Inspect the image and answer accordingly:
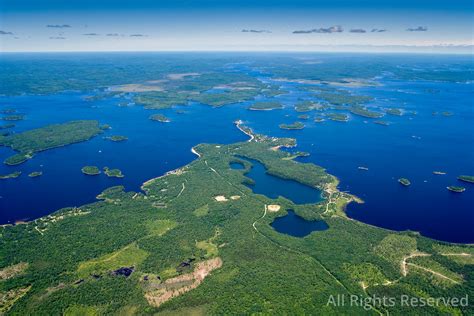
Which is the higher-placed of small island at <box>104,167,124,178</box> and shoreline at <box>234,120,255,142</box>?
shoreline at <box>234,120,255,142</box>

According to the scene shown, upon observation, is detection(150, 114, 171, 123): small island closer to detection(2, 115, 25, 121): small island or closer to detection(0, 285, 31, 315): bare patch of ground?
detection(2, 115, 25, 121): small island

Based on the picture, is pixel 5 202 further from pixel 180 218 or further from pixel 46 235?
pixel 180 218

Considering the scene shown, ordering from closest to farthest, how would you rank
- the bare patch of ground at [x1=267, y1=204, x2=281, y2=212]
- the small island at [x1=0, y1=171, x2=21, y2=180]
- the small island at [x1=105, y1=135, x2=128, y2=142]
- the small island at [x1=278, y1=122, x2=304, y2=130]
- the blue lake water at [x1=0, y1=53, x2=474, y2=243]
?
1. the bare patch of ground at [x1=267, y1=204, x2=281, y2=212]
2. the blue lake water at [x1=0, y1=53, x2=474, y2=243]
3. the small island at [x1=0, y1=171, x2=21, y2=180]
4. the small island at [x1=105, y1=135, x2=128, y2=142]
5. the small island at [x1=278, y1=122, x2=304, y2=130]

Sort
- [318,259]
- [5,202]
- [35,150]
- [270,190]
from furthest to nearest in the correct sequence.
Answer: [35,150]
[270,190]
[5,202]
[318,259]

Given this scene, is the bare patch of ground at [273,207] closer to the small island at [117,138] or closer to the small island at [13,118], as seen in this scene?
the small island at [117,138]

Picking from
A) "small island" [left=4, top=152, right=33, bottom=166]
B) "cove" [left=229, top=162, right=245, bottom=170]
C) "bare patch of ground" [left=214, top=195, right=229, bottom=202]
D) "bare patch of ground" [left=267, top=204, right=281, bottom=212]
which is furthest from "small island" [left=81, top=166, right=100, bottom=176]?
"bare patch of ground" [left=267, top=204, right=281, bottom=212]

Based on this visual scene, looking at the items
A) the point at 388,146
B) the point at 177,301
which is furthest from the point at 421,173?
the point at 177,301
